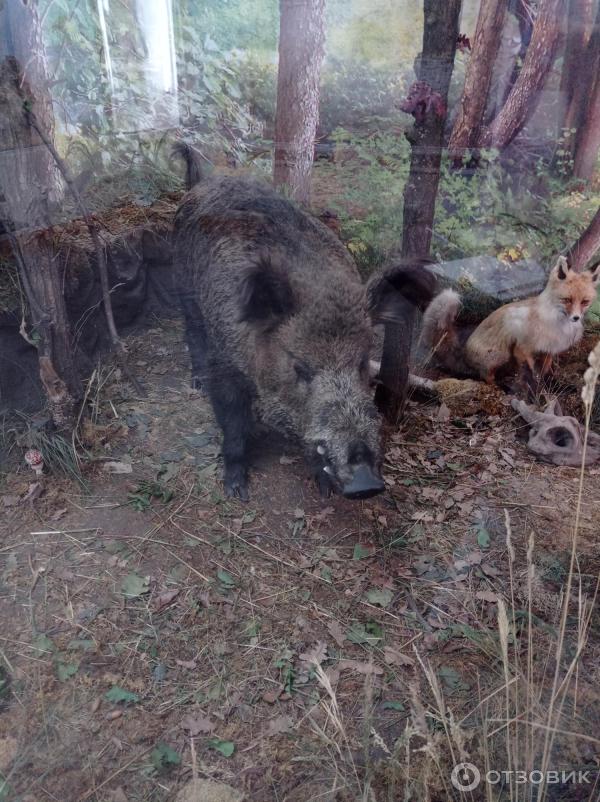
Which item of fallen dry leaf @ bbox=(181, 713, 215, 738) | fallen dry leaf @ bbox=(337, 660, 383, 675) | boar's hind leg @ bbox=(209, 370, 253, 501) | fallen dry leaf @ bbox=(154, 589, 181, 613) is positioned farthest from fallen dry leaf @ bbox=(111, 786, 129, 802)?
boar's hind leg @ bbox=(209, 370, 253, 501)

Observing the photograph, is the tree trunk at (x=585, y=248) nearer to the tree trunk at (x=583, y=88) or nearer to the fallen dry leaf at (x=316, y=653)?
the tree trunk at (x=583, y=88)

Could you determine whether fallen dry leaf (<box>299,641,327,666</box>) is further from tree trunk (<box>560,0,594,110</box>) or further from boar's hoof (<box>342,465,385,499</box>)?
tree trunk (<box>560,0,594,110</box>)

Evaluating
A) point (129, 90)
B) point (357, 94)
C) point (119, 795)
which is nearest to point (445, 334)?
point (357, 94)

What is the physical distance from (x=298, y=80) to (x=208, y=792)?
103 inches

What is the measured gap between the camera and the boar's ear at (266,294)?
2893 mm

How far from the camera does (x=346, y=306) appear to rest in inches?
116

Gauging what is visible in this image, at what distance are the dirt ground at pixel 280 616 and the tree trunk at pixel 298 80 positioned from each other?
1.47 metres

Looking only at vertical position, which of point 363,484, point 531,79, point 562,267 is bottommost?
point 363,484

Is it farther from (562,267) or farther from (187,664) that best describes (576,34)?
(187,664)

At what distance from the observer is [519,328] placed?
131 inches

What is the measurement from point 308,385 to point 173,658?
4.45 ft

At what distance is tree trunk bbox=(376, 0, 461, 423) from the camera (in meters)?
2.49

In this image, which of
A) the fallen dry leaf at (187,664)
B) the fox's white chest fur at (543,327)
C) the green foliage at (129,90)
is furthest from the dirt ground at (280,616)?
the green foliage at (129,90)

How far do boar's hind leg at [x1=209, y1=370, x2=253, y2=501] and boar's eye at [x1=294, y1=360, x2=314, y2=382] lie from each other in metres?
0.48
